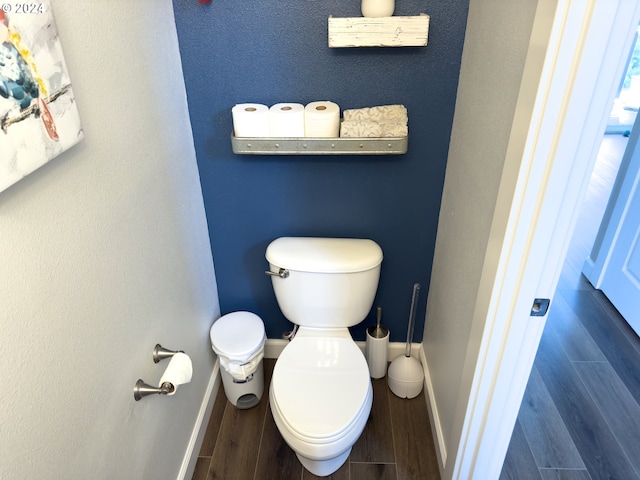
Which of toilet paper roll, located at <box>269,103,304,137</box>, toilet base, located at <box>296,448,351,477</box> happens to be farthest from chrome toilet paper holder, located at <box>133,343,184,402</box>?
toilet paper roll, located at <box>269,103,304,137</box>

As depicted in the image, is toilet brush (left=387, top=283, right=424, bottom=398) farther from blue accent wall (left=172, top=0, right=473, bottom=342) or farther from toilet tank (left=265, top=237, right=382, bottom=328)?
toilet tank (left=265, top=237, right=382, bottom=328)

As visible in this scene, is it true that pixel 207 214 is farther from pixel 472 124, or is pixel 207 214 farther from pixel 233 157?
pixel 472 124

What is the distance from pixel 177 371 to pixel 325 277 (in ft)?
2.04

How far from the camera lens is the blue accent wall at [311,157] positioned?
4.75 ft

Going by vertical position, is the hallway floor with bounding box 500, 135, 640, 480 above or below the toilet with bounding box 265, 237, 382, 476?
below

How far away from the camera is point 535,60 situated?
88 centimetres

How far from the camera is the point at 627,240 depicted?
7.59 ft

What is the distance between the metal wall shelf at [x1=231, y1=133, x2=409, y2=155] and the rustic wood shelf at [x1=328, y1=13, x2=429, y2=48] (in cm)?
29

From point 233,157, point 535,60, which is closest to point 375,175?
point 233,157

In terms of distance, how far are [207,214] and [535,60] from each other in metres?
1.29

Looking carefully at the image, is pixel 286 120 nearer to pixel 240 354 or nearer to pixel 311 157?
pixel 311 157

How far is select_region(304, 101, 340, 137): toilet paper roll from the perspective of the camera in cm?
148

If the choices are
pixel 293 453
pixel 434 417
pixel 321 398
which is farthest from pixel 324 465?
pixel 434 417

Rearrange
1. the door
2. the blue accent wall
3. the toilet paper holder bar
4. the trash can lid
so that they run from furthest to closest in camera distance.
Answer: the door < the trash can lid < the blue accent wall < the toilet paper holder bar
